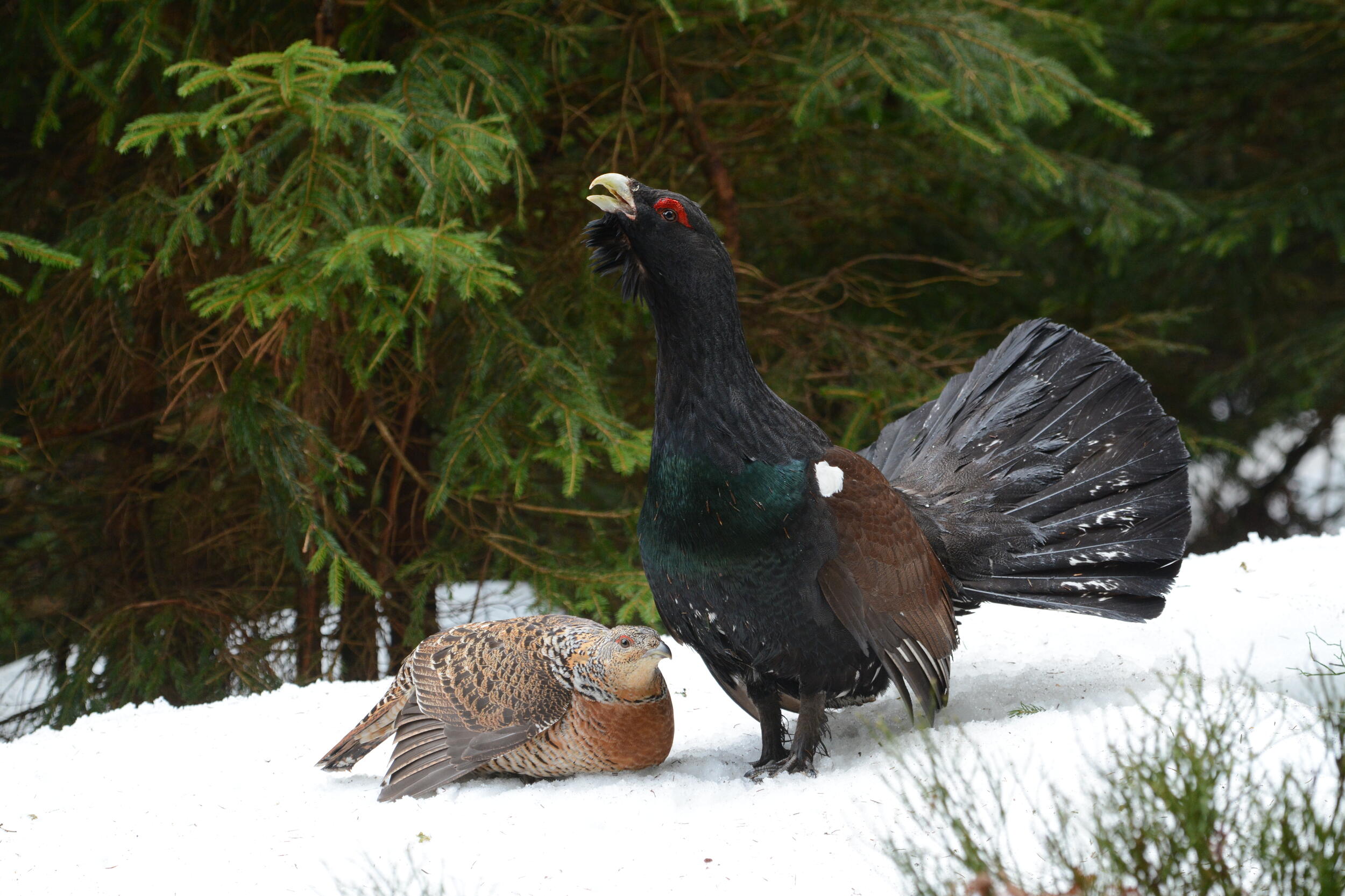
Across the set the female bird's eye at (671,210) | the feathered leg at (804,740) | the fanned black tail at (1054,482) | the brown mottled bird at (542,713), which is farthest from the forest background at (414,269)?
the feathered leg at (804,740)

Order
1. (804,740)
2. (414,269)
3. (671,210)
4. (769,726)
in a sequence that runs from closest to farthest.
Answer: (671,210) < (804,740) < (769,726) < (414,269)

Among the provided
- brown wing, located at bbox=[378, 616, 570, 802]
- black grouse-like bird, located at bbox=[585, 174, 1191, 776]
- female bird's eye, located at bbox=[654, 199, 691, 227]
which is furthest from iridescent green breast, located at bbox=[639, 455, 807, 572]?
female bird's eye, located at bbox=[654, 199, 691, 227]

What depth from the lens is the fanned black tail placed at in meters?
3.45

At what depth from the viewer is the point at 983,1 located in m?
5.75

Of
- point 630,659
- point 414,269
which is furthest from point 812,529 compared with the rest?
point 414,269

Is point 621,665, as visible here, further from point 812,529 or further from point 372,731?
point 372,731

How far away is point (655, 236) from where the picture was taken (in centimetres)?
298

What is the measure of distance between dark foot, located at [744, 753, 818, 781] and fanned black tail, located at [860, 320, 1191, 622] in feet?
2.57

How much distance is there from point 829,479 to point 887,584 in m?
0.34

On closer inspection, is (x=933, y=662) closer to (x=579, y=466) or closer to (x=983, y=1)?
(x=579, y=466)

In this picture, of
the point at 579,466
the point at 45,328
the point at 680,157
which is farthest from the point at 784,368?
the point at 45,328

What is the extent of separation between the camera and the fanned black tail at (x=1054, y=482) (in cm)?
345

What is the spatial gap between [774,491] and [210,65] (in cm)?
249

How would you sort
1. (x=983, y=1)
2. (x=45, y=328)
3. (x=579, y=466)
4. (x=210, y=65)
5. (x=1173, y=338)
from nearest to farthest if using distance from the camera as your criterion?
(x=210, y=65), (x=579, y=466), (x=45, y=328), (x=983, y=1), (x=1173, y=338)
